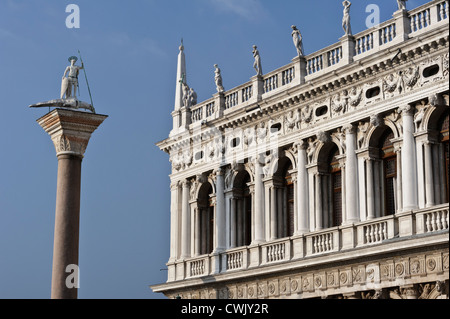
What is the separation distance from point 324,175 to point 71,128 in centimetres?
841

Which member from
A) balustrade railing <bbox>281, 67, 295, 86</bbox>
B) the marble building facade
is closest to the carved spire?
the marble building facade

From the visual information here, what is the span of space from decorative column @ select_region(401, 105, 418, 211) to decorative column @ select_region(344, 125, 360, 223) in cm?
199

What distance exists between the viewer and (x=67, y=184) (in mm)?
27359

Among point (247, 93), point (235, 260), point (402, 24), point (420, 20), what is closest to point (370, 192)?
point (402, 24)

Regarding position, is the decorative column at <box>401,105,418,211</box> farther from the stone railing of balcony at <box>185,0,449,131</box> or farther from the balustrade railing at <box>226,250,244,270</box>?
the balustrade railing at <box>226,250,244,270</box>

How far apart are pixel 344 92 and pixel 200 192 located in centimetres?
840

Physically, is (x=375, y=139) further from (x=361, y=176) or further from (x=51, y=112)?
(x=51, y=112)

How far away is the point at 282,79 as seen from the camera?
34469 mm

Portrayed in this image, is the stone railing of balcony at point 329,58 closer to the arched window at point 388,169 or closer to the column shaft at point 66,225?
the arched window at point 388,169

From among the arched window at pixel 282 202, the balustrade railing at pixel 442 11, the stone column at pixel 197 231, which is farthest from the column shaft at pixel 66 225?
the stone column at pixel 197 231

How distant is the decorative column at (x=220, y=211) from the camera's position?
36.3 m

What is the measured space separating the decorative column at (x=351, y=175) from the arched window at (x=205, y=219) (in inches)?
304

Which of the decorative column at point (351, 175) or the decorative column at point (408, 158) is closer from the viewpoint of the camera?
the decorative column at point (408, 158)

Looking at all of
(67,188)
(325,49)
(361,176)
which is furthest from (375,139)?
(67,188)
